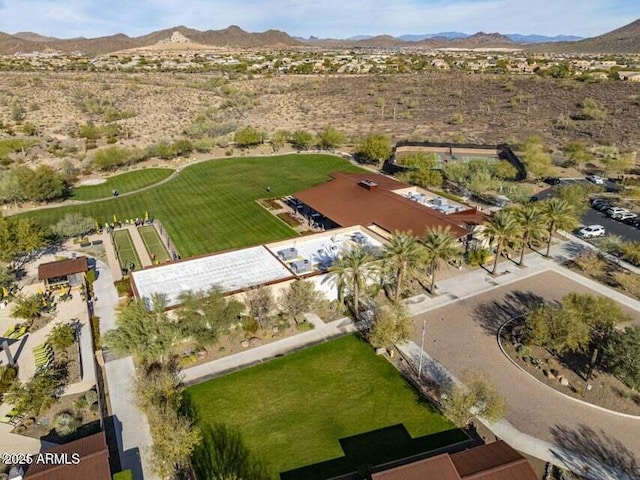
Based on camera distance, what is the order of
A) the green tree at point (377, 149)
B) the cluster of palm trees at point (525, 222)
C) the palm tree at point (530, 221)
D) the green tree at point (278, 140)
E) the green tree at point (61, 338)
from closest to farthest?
the green tree at point (61, 338) → the cluster of palm trees at point (525, 222) → the palm tree at point (530, 221) → the green tree at point (377, 149) → the green tree at point (278, 140)

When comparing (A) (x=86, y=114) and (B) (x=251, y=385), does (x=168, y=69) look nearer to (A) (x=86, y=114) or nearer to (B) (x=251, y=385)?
(A) (x=86, y=114)

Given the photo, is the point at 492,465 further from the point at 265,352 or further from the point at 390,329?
the point at 265,352

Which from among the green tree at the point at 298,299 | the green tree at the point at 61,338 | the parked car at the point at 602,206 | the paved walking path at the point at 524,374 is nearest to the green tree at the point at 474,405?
the paved walking path at the point at 524,374

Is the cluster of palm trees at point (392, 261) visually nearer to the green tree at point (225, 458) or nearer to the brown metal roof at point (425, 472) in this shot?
the green tree at point (225, 458)

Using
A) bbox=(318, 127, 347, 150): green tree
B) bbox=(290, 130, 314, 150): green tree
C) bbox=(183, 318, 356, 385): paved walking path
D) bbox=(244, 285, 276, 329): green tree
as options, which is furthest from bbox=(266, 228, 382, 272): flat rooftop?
bbox=(290, 130, 314, 150): green tree

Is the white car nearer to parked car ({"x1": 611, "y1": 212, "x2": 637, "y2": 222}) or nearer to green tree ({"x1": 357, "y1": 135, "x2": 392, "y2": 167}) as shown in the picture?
parked car ({"x1": 611, "y1": 212, "x2": 637, "y2": 222})

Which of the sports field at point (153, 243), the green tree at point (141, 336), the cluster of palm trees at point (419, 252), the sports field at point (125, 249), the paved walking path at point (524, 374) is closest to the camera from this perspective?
the paved walking path at point (524, 374)
